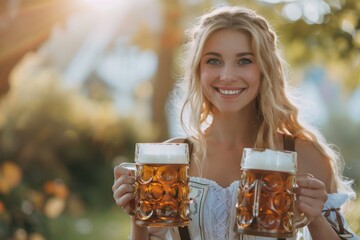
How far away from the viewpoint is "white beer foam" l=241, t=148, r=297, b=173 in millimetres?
1955

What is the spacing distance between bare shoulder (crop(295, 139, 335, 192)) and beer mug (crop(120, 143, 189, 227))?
27.2 inches

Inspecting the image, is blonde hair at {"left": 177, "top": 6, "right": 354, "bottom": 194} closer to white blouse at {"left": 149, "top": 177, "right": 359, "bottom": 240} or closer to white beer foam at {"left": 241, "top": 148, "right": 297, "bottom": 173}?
white blouse at {"left": 149, "top": 177, "right": 359, "bottom": 240}

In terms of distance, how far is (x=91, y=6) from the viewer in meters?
9.05

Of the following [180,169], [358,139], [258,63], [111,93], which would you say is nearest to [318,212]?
[180,169]

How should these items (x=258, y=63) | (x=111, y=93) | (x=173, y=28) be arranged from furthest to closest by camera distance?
(x=111, y=93) < (x=173, y=28) < (x=258, y=63)

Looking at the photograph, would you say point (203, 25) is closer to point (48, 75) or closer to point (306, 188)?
point (306, 188)

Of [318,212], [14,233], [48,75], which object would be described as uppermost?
[48,75]

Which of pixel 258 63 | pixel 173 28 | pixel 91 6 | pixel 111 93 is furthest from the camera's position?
pixel 111 93

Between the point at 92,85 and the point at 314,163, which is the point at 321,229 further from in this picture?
the point at 92,85

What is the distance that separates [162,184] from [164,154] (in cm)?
8

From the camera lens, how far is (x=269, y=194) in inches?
77.0

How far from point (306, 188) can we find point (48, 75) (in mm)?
7429

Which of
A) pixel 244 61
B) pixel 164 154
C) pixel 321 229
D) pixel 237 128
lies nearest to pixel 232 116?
pixel 237 128

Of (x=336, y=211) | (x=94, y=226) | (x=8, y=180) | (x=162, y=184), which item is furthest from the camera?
(x=94, y=226)
